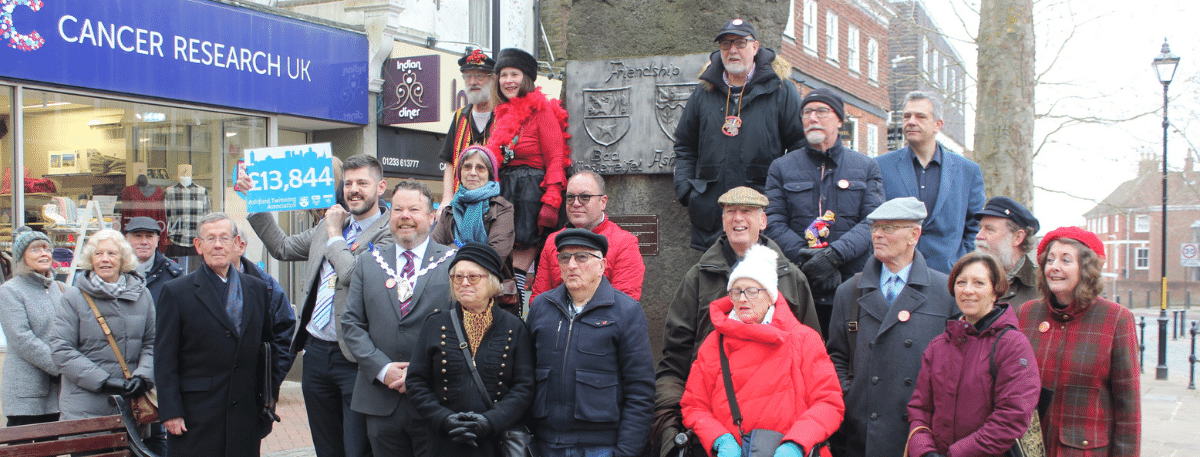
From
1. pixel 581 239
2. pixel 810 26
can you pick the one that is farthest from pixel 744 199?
pixel 810 26

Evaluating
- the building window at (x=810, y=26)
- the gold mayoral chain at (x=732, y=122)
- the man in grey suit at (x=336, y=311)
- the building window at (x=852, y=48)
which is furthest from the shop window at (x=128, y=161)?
the building window at (x=852, y=48)

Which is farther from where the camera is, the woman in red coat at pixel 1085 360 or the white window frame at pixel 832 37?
the white window frame at pixel 832 37

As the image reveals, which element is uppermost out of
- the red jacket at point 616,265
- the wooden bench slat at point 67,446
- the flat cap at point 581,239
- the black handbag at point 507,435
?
the flat cap at point 581,239

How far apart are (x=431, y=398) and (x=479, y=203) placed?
132 cm

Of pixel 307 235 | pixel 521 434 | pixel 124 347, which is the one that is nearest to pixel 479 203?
pixel 307 235

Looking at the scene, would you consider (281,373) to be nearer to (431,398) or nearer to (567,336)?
(431,398)

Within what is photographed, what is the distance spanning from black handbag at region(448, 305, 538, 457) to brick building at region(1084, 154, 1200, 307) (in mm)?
47180

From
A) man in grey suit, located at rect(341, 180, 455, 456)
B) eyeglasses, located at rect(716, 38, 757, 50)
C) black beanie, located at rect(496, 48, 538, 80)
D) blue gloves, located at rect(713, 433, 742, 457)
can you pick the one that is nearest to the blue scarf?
man in grey suit, located at rect(341, 180, 455, 456)

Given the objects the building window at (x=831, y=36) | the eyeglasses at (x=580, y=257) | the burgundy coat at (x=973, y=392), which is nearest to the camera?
the burgundy coat at (x=973, y=392)

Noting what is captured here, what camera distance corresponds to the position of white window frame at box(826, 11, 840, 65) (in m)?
22.6

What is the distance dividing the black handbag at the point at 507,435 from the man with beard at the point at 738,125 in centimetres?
169

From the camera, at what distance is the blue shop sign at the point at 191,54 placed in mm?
9383

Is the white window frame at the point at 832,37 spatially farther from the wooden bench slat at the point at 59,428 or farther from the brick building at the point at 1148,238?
the brick building at the point at 1148,238

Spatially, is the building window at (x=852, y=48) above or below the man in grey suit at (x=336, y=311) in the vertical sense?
above
